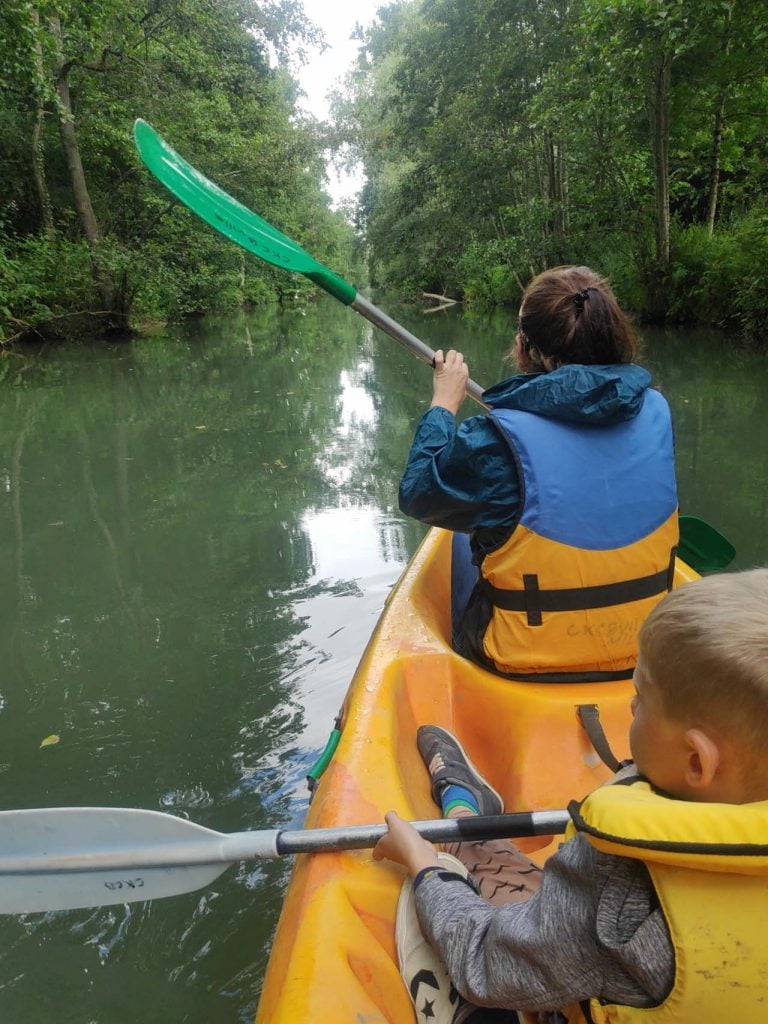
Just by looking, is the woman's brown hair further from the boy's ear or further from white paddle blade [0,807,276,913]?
white paddle blade [0,807,276,913]

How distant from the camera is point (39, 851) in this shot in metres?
1.36

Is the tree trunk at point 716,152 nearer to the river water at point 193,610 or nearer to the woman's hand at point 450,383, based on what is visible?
the river water at point 193,610

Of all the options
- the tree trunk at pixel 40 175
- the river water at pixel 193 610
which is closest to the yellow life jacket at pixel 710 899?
the river water at pixel 193 610

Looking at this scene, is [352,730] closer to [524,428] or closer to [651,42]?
[524,428]

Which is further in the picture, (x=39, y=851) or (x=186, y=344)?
(x=186, y=344)

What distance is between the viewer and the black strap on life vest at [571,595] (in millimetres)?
1476

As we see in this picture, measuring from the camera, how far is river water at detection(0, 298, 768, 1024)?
1562 mm

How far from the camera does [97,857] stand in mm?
1344

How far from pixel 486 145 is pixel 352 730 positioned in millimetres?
18908

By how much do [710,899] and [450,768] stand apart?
2.83 feet

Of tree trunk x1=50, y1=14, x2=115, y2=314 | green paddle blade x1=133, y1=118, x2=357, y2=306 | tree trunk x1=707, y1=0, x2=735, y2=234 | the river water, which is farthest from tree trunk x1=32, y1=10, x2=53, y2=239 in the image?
green paddle blade x1=133, y1=118, x2=357, y2=306

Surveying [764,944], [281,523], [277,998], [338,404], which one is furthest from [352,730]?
[338,404]

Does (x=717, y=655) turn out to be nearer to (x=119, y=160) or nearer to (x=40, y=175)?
(x=40, y=175)

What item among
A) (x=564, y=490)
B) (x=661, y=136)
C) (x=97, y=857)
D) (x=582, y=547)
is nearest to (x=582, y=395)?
(x=564, y=490)
